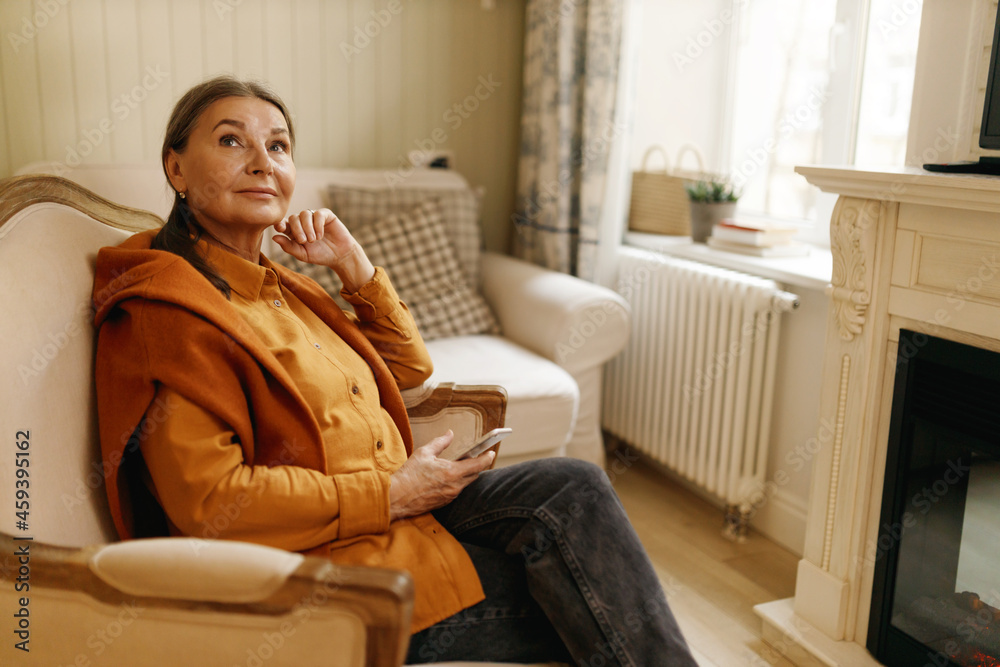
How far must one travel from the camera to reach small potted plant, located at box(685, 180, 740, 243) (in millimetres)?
2572

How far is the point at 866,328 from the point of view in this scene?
164 cm

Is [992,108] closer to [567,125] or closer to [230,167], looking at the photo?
[230,167]

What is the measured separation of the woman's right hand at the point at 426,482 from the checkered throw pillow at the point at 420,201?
145cm

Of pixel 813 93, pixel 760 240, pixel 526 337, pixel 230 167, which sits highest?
pixel 813 93

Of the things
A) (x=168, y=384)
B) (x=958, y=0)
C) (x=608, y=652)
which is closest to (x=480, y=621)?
(x=608, y=652)

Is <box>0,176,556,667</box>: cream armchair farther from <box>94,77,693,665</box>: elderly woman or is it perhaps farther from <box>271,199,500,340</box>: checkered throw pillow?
Answer: <box>271,199,500,340</box>: checkered throw pillow

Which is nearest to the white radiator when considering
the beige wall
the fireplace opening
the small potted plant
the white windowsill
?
the white windowsill

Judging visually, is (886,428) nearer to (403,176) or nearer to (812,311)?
(812,311)

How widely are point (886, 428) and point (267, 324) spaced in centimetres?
128

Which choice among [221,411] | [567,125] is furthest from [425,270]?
[221,411]

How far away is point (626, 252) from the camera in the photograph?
2.79 metres

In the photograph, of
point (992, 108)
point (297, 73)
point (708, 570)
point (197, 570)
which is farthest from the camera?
point (297, 73)

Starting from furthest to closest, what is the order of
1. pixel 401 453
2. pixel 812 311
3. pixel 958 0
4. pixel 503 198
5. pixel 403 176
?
pixel 503 198 < pixel 403 176 < pixel 812 311 < pixel 958 0 < pixel 401 453

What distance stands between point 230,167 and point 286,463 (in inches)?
20.0
